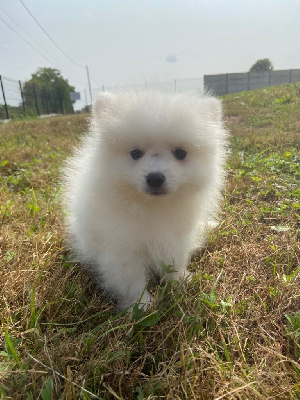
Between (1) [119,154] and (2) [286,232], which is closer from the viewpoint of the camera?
(1) [119,154]

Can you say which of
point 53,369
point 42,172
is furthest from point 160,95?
point 42,172

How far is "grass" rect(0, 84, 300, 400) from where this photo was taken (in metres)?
1.24

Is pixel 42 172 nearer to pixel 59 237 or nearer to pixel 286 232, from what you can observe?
pixel 59 237

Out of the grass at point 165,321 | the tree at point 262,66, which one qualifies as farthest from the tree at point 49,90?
the grass at point 165,321

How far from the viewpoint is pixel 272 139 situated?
4895mm

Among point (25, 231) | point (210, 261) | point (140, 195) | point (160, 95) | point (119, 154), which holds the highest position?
point (160, 95)

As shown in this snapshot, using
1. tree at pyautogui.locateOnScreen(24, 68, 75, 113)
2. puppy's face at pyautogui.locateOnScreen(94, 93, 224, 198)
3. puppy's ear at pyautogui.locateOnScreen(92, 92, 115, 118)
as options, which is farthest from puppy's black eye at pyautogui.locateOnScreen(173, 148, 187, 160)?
tree at pyautogui.locateOnScreen(24, 68, 75, 113)

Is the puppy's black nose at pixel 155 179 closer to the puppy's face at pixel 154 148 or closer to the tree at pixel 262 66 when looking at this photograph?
the puppy's face at pixel 154 148

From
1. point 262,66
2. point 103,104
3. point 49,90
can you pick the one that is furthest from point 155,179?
point 49,90

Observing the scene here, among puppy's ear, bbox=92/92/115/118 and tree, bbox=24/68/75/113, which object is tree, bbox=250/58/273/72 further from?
puppy's ear, bbox=92/92/115/118

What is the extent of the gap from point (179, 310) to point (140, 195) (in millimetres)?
659

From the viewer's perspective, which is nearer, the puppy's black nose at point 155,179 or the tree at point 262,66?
the puppy's black nose at point 155,179

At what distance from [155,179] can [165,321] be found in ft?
2.41

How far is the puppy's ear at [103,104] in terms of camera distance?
1.93 meters
